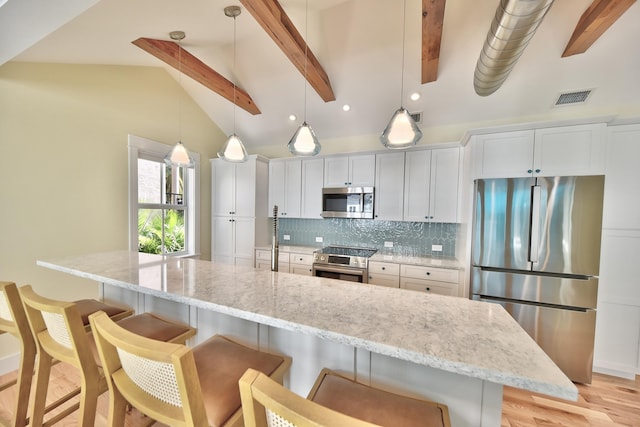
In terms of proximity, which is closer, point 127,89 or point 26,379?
point 26,379

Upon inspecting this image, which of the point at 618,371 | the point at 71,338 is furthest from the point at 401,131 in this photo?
the point at 618,371

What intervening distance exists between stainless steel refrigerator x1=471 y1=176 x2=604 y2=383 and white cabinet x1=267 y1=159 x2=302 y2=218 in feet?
8.04

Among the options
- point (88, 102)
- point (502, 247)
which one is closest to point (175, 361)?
point (502, 247)

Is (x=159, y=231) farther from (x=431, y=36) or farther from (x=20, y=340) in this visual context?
(x=431, y=36)

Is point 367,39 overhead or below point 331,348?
overhead

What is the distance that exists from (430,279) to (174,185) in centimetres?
365

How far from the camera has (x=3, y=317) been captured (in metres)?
1.35

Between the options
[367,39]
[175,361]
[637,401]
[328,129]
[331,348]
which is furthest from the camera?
[328,129]

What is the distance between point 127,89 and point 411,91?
10.6 ft

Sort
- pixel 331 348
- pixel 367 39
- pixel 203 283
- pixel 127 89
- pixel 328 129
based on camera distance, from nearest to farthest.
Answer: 1. pixel 331 348
2. pixel 203 283
3. pixel 367 39
4. pixel 127 89
5. pixel 328 129

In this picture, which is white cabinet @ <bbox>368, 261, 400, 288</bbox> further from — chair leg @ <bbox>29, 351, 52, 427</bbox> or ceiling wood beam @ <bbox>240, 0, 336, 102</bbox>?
chair leg @ <bbox>29, 351, 52, 427</bbox>

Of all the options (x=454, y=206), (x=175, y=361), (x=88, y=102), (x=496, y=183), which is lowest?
(x=175, y=361)

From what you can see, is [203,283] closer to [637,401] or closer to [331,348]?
[331,348]

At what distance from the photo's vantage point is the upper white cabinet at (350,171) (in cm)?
331
